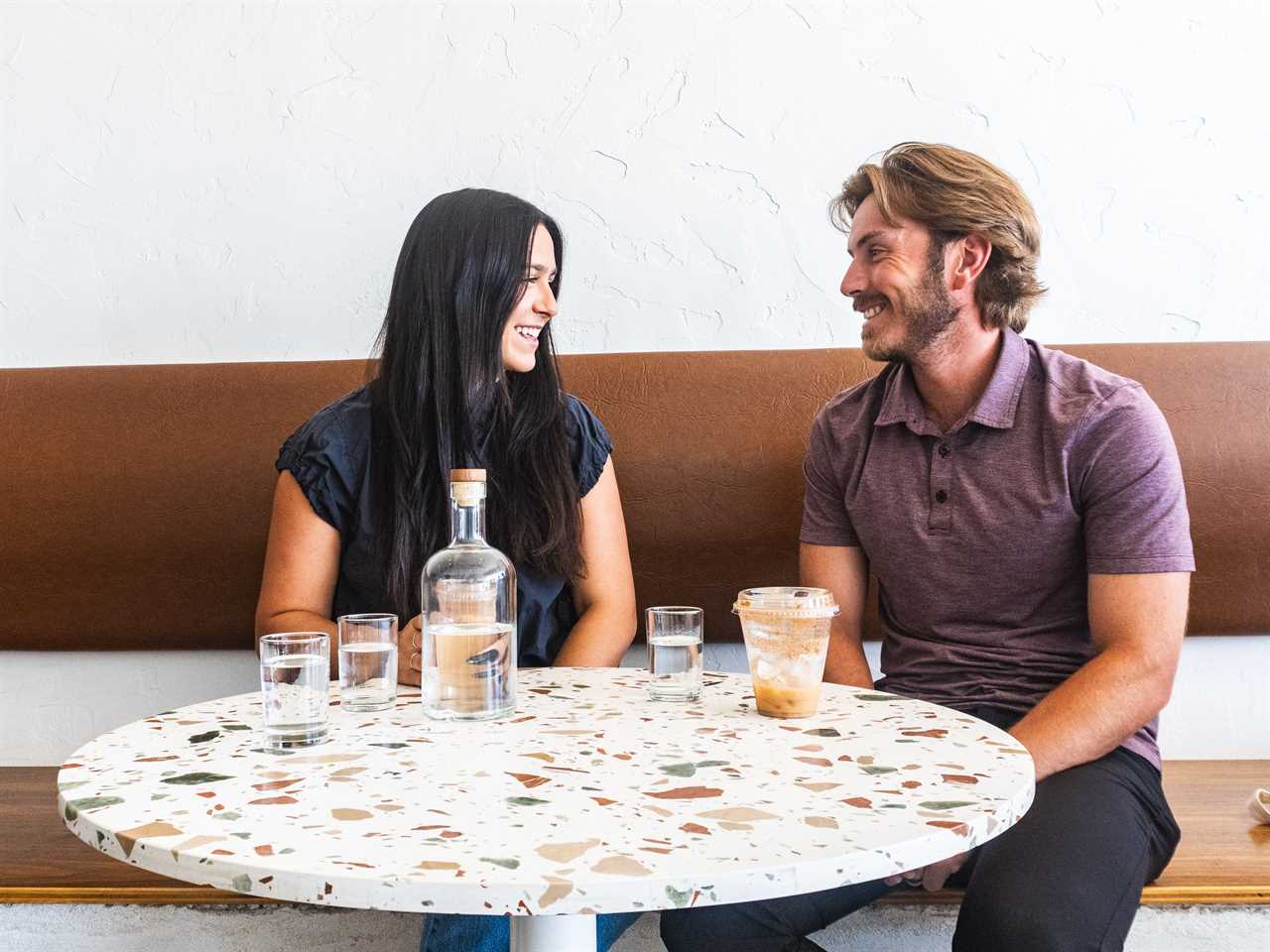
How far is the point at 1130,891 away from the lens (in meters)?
1.16

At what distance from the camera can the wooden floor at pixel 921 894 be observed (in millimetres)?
1385

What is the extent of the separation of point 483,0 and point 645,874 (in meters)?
1.79

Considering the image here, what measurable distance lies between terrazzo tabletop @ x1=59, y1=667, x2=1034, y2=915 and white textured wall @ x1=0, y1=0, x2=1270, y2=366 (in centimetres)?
113

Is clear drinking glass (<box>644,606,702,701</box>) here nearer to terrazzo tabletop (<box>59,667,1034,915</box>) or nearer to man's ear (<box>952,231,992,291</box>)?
terrazzo tabletop (<box>59,667,1034,915</box>)

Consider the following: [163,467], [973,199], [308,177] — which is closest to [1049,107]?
[973,199]

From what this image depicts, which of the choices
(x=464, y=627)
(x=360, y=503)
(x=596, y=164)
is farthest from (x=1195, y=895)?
(x=596, y=164)

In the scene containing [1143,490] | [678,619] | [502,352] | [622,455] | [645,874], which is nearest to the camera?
[645,874]

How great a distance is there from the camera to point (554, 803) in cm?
83

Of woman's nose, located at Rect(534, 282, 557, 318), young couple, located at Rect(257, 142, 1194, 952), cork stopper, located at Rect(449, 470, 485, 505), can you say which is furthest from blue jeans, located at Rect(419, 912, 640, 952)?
woman's nose, located at Rect(534, 282, 557, 318)

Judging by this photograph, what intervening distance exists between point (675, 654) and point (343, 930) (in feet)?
2.39

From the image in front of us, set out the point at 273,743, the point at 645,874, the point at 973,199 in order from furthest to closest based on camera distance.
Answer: the point at 973,199, the point at 273,743, the point at 645,874

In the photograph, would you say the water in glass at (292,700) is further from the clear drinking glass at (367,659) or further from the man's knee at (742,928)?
the man's knee at (742,928)

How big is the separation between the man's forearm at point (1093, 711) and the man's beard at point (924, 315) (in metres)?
0.50

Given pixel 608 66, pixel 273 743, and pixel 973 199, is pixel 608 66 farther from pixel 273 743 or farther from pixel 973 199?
pixel 273 743
